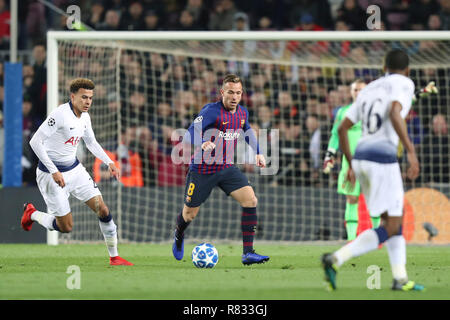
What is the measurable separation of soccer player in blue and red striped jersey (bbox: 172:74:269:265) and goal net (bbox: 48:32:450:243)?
381 cm

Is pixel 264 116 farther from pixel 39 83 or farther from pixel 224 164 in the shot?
pixel 224 164

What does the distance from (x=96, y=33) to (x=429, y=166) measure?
18.5 ft


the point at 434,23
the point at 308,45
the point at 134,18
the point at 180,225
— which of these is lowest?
the point at 180,225

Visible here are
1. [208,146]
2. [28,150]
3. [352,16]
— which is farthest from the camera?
[352,16]

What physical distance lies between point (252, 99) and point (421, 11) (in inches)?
164

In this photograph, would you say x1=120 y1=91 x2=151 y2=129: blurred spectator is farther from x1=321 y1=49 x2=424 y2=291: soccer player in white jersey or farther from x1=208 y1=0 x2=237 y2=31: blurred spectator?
x1=321 y1=49 x2=424 y2=291: soccer player in white jersey

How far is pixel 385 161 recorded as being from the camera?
625 cm

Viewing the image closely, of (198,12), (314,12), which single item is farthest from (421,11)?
(198,12)

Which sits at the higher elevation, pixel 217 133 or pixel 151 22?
pixel 151 22

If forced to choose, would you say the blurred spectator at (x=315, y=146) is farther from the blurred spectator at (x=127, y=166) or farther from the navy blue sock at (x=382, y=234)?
the navy blue sock at (x=382, y=234)

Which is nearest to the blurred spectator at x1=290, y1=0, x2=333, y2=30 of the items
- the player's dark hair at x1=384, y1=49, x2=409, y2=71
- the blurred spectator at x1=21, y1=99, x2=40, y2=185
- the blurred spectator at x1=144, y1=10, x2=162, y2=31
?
the blurred spectator at x1=144, y1=10, x2=162, y2=31

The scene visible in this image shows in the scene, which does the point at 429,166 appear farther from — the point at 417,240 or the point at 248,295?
the point at 248,295

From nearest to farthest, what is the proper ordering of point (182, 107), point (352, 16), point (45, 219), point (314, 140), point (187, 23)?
point (45, 219) → point (314, 140) → point (182, 107) → point (352, 16) → point (187, 23)

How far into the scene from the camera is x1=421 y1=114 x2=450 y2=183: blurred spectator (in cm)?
1320
